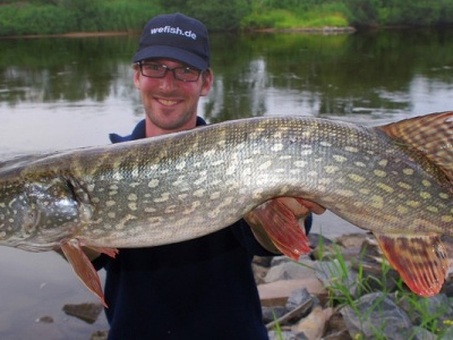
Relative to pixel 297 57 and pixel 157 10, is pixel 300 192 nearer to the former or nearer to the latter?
pixel 297 57

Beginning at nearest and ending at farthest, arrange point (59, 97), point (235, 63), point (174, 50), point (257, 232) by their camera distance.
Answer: point (257, 232)
point (174, 50)
point (59, 97)
point (235, 63)

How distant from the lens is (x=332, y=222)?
22.8ft

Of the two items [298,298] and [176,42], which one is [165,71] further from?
[298,298]

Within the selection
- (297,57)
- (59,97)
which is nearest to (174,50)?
(59,97)

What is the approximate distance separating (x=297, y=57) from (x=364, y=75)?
698 centimetres

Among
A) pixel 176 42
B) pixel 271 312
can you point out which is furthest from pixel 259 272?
pixel 176 42

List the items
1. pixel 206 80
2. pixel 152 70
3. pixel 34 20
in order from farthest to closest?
pixel 34 20, pixel 206 80, pixel 152 70

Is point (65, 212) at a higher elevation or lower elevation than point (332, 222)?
higher

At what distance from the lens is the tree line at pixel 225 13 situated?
4847 centimetres

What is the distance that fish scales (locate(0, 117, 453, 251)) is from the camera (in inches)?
94.3

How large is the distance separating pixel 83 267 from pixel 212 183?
65 cm

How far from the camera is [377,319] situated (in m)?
3.70

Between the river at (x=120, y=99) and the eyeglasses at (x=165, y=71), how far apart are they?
95.5 inches

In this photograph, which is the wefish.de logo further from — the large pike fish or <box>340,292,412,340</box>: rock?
<box>340,292,412,340</box>: rock
